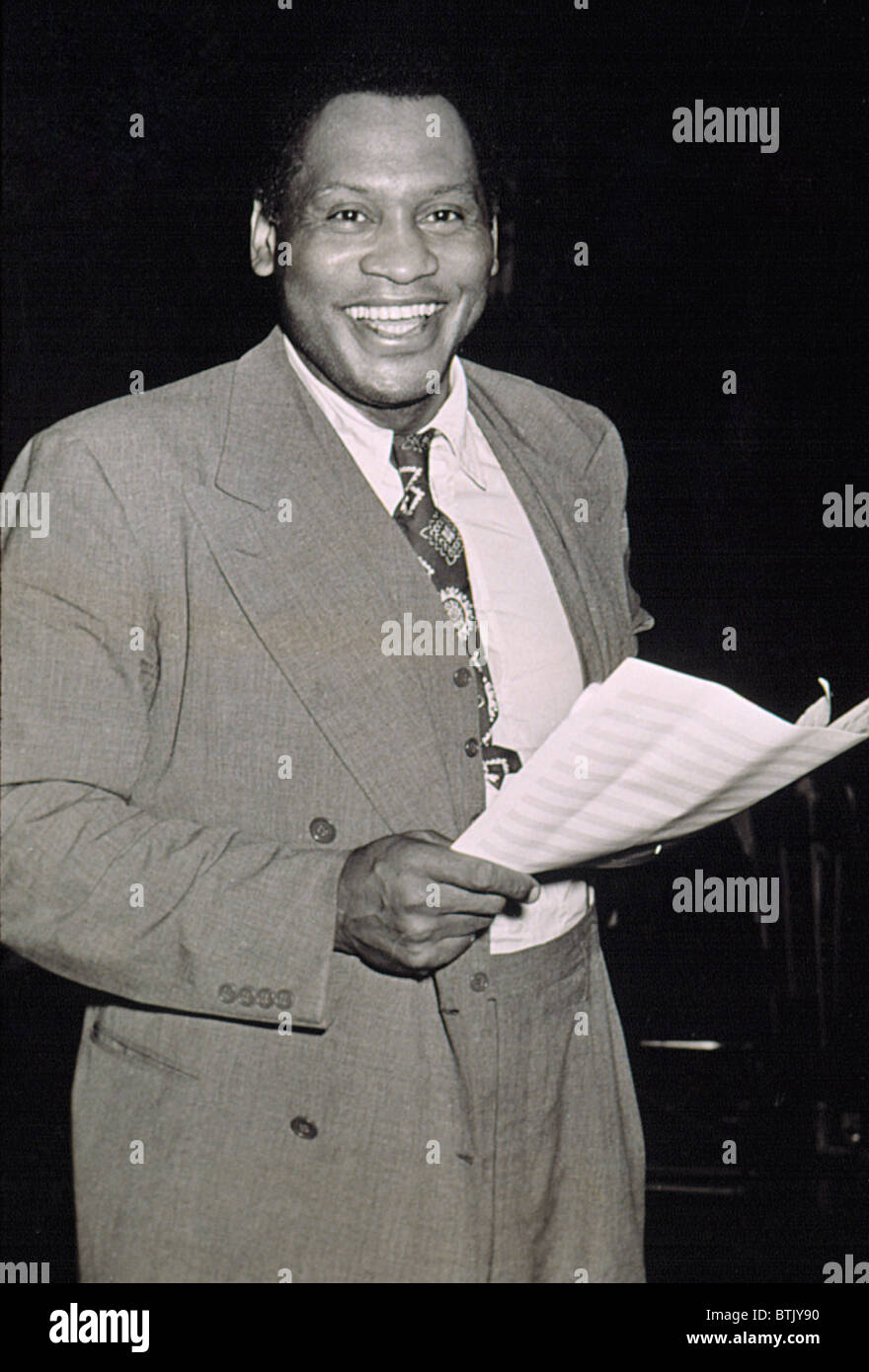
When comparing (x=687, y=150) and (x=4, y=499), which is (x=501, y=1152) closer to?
(x=4, y=499)

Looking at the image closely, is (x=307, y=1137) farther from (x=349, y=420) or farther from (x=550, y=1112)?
(x=349, y=420)

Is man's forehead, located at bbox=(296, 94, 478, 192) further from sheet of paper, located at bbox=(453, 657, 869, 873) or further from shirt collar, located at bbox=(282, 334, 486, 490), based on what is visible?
sheet of paper, located at bbox=(453, 657, 869, 873)

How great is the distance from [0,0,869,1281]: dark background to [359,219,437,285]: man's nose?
242mm

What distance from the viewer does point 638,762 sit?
1357 millimetres

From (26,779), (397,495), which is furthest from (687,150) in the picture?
(26,779)

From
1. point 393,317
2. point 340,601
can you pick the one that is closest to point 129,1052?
point 340,601

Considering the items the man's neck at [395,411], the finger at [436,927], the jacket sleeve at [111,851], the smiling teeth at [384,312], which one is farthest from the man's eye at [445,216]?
the finger at [436,927]

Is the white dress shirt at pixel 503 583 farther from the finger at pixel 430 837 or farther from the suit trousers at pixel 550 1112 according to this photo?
the finger at pixel 430 837

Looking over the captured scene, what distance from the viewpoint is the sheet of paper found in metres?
1.30

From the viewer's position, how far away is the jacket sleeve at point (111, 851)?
60.9 inches

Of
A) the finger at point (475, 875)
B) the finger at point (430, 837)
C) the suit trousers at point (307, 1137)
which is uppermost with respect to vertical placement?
the finger at point (430, 837)

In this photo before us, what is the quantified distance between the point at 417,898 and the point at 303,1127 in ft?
1.28

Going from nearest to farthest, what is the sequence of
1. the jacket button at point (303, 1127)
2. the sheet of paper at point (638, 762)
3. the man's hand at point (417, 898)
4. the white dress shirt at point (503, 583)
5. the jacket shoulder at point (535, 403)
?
1. the sheet of paper at point (638, 762)
2. the man's hand at point (417, 898)
3. the jacket button at point (303, 1127)
4. the white dress shirt at point (503, 583)
5. the jacket shoulder at point (535, 403)

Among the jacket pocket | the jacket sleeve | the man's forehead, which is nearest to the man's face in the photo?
the man's forehead
